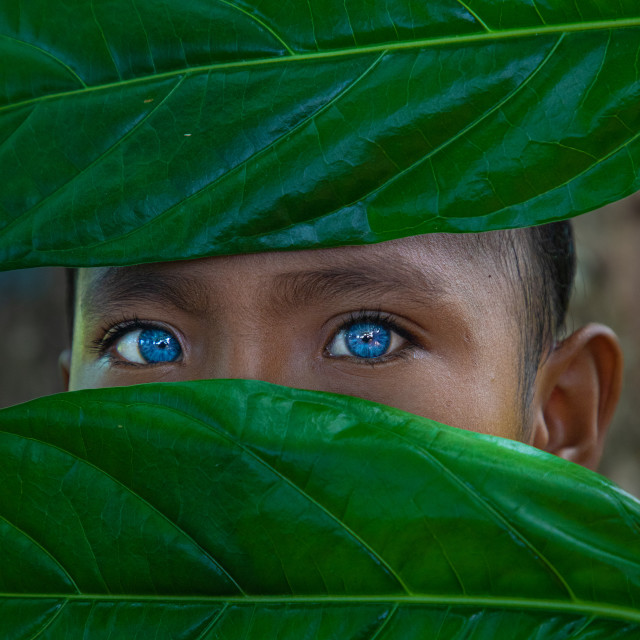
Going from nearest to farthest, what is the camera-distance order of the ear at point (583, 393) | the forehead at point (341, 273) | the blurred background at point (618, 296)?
the forehead at point (341, 273) → the ear at point (583, 393) → the blurred background at point (618, 296)

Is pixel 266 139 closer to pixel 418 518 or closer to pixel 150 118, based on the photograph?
pixel 150 118

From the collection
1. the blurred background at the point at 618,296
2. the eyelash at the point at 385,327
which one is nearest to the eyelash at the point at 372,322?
the eyelash at the point at 385,327

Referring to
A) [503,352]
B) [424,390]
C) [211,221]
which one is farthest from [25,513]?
[503,352]

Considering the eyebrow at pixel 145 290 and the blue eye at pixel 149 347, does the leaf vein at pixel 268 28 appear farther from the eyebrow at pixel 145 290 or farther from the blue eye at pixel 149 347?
the blue eye at pixel 149 347

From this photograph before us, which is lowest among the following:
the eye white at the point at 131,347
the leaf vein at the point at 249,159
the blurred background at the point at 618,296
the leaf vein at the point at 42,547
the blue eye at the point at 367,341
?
the leaf vein at the point at 42,547

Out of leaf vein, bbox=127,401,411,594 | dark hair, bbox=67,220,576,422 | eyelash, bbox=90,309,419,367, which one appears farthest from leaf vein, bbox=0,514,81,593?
dark hair, bbox=67,220,576,422

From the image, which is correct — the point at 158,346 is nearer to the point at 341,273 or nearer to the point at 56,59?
the point at 341,273

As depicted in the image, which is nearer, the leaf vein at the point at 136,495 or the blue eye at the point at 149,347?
the leaf vein at the point at 136,495

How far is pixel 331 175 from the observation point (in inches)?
19.9

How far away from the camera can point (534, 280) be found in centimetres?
103

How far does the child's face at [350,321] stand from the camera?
0.83 meters

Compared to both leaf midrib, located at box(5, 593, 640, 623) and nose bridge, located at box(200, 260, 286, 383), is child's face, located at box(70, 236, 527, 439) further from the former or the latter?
leaf midrib, located at box(5, 593, 640, 623)

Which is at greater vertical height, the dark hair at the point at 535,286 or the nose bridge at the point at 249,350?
the dark hair at the point at 535,286

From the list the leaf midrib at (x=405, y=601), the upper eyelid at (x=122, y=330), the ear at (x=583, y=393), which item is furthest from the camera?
the ear at (x=583, y=393)
